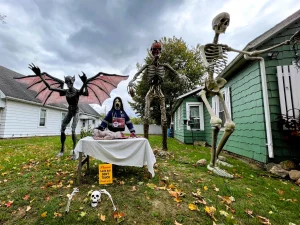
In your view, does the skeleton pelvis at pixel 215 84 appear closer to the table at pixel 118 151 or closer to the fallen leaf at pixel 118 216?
the table at pixel 118 151

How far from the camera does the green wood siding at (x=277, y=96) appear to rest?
12.1 feet

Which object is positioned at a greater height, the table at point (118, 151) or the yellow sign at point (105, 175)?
the table at point (118, 151)

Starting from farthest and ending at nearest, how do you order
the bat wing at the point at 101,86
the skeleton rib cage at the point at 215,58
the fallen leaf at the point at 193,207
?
the bat wing at the point at 101,86 → the skeleton rib cage at the point at 215,58 → the fallen leaf at the point at 193,207

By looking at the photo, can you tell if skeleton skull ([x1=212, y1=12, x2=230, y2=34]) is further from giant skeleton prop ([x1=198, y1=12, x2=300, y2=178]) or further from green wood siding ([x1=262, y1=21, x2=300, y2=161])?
green wood siding ([x1=262, y1=21, x2=300, y2=161])

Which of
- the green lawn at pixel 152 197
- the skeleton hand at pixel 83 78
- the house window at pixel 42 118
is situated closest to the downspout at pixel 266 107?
the green lawn at pixel 152 197

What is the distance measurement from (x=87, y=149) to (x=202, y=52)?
316cm

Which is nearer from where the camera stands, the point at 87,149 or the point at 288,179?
the point at 87,149

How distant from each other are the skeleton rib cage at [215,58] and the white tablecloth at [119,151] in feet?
7.09

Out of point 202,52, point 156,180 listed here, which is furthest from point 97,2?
point 156,180

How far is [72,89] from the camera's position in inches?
171

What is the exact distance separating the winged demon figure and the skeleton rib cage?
2122 mm

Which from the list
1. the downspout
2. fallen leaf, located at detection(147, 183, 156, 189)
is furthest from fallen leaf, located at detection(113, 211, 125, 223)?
the downspout

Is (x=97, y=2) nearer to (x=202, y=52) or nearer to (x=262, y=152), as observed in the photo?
(x=202, y=52)

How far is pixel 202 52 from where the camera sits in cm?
331
